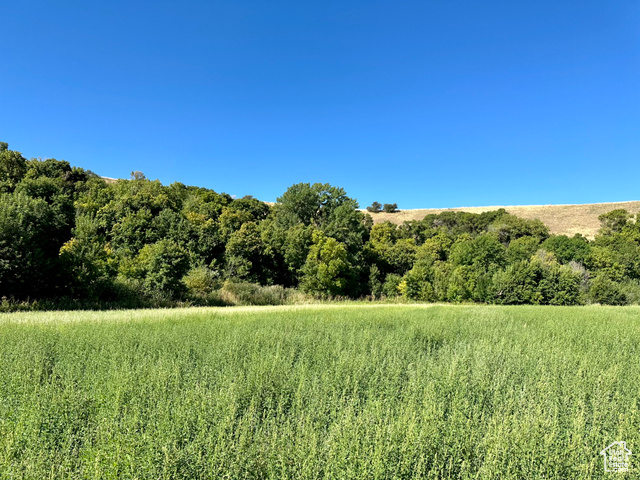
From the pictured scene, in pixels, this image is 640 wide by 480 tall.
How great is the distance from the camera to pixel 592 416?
157 inches

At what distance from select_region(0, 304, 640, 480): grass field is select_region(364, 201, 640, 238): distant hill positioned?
2439 inches

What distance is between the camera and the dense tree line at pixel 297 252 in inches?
1235

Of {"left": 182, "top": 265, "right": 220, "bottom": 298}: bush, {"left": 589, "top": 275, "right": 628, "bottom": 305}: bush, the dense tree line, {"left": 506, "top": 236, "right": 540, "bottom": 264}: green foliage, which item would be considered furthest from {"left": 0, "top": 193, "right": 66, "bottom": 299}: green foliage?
{"left": 589, "top": 275, "right": 628, "bottom": 305}: bush

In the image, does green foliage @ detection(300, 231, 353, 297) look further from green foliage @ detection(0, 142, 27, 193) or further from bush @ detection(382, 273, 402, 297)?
green foliage @ detection(0, 142, 27, 193)

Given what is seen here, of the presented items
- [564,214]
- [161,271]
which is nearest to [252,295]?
[161,271]

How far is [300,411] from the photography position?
396 centimetres

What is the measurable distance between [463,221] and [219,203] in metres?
41.0

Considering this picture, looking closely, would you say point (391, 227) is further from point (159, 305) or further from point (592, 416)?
point (592, 416)

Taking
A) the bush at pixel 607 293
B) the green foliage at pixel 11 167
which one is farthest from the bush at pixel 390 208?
the green foliage at pixel 11 167

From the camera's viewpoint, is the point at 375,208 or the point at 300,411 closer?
the point at 300,411

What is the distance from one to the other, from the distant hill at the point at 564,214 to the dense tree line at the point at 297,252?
894cm

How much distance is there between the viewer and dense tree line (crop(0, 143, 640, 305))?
103ft
